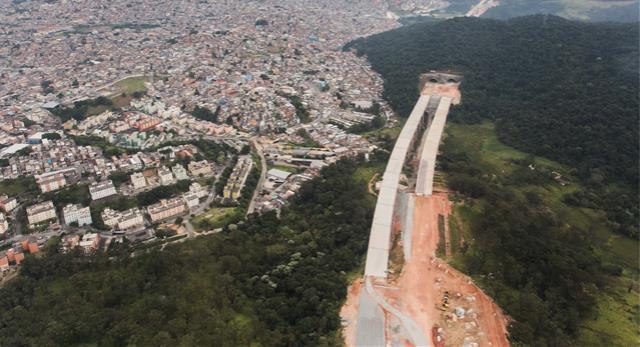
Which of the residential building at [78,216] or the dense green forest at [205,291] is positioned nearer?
the dense green forest at [205,291]

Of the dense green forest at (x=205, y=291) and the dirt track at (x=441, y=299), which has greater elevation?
the dense green forest at (x=205, y=291)

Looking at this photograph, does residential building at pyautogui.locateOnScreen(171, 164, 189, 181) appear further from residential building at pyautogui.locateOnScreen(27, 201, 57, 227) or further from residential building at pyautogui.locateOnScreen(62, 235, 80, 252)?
residential building at pyautogui.locateOnScreen(62, 235, 80, 252)

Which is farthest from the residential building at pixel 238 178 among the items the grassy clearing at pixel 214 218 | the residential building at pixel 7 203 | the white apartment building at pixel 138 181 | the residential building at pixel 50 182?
the residential building at pixel 7 203

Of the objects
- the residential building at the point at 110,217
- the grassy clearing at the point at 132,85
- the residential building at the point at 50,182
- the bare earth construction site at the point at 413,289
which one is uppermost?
the grassy clearing at the point at 132,85

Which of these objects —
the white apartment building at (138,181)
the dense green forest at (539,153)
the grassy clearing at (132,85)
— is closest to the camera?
the dense green forest at (539,153)

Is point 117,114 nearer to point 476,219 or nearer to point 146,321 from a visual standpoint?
point 146,321

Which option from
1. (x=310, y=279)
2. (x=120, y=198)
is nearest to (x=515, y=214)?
(x=310, y=279)

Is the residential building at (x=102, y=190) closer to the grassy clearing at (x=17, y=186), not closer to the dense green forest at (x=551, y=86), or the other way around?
the grassy clearing at (x=17, y=186)
